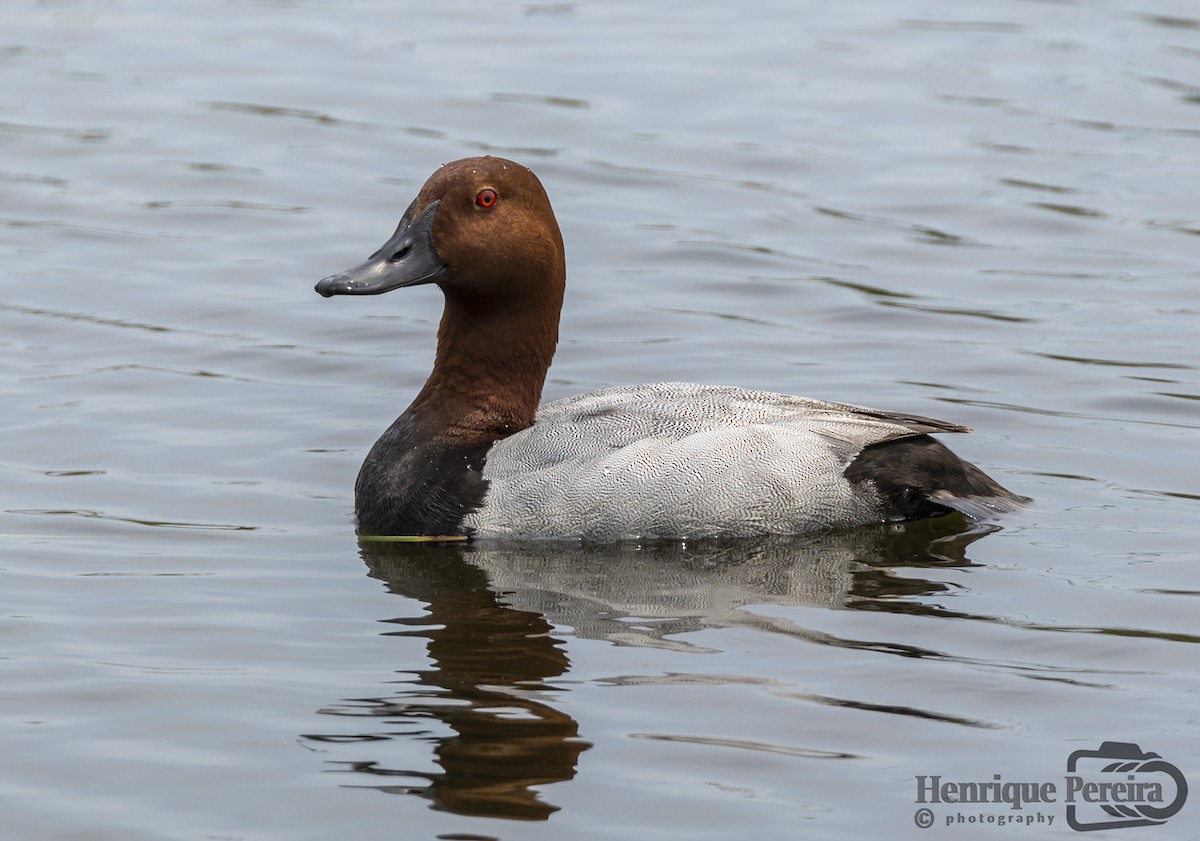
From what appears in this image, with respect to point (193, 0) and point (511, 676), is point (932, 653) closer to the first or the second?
point (511, 676)

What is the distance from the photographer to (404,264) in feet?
26.0

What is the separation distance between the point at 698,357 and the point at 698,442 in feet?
8.74

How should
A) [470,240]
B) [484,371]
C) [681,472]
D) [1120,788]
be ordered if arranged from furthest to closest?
[484,371], [470,240], [681,472], [1120,788]

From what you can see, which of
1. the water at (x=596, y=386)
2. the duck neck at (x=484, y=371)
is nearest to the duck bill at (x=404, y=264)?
the duck neck at (x=484, y=371)

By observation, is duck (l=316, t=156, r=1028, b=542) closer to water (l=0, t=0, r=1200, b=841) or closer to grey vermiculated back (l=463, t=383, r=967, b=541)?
grey vermiculated back (l=463, t=383, r=967, b=541)

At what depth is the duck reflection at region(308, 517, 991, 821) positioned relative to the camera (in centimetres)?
571

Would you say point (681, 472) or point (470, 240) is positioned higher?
point (470, 240)

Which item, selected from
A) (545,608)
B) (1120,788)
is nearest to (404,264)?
(545,608)

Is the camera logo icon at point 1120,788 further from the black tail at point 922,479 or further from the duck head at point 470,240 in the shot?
the duck head at point 470,240

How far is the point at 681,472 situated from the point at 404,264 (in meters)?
1.45

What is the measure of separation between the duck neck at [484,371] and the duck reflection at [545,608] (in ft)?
→ 2.05

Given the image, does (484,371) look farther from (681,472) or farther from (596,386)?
(596,386)

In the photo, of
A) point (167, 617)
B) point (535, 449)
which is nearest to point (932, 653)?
point (535, 449)

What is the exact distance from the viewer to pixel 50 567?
7387 mm
